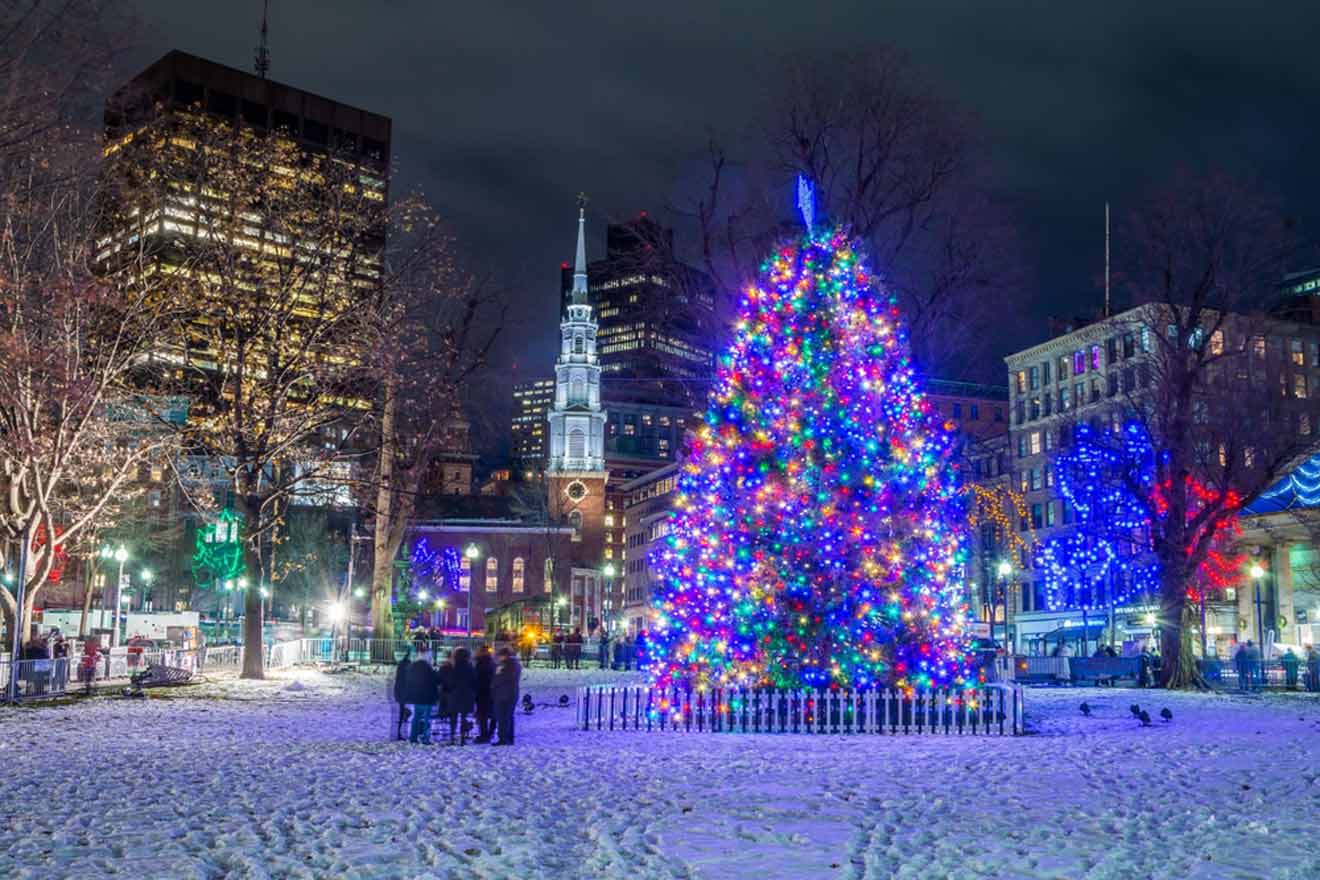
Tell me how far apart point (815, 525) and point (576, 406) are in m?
113

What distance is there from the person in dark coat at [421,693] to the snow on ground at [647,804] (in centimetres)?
68

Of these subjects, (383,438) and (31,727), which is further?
(383,438)

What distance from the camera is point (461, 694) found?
20141 millimetres

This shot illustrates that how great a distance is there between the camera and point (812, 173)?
33.0 metres

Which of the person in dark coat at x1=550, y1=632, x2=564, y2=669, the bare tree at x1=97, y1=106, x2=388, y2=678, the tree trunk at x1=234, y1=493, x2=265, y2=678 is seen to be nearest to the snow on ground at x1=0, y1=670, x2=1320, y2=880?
the tree trunk at x1=234, y1=493, x2=265, y2=678

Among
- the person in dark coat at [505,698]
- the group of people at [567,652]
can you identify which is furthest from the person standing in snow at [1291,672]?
the person in dark coat at [505,698]

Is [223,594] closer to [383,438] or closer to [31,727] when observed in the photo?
[383,438]

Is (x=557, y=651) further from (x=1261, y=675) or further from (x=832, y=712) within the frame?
(x=832, y=712)

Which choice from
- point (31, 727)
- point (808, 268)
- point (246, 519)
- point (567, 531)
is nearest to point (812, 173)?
point (808, 268)

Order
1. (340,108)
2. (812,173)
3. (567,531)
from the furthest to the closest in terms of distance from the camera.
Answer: (567,531)
(340,108)
(812,173)

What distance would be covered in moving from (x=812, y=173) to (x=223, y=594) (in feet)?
219

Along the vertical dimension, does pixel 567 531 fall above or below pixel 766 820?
above

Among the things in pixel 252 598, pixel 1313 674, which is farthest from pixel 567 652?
pixel 1313 674

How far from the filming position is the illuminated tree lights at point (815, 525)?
22219mm
